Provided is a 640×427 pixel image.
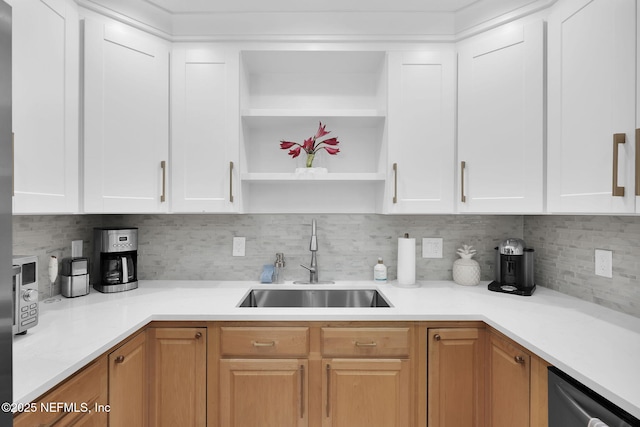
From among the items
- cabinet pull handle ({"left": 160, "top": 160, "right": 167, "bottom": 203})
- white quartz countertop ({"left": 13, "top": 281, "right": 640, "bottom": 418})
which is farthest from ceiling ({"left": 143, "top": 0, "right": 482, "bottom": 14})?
white quartz countertop ({"left": 13, "top": 281, "right": 640, "bottom": 418})

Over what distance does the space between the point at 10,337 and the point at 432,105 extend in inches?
76.1

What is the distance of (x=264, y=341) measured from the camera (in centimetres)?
153

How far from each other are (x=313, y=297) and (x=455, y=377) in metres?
0.90

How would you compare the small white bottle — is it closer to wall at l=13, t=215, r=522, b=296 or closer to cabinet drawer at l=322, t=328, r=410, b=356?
wall at l=13, t=215, r=522, b=296

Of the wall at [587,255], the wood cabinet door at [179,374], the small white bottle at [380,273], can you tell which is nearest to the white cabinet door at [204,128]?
the wood cabinet door at [179,374]

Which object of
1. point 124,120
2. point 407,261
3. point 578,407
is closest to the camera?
point 578,407

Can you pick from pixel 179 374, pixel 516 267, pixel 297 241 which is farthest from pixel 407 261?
pixel 179 374

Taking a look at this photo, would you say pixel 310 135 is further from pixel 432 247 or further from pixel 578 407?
pixel 578 407

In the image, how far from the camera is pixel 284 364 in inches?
59.9

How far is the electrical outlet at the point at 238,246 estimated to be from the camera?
2.19 m

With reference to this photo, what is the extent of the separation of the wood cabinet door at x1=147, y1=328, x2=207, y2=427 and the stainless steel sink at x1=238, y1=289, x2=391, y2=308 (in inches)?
21.4

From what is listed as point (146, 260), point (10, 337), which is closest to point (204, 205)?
point (146, 260)

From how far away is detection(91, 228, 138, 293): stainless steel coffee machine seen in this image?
1839 millimetres

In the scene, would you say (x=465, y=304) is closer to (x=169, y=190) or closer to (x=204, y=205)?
(x=204, y=205)
